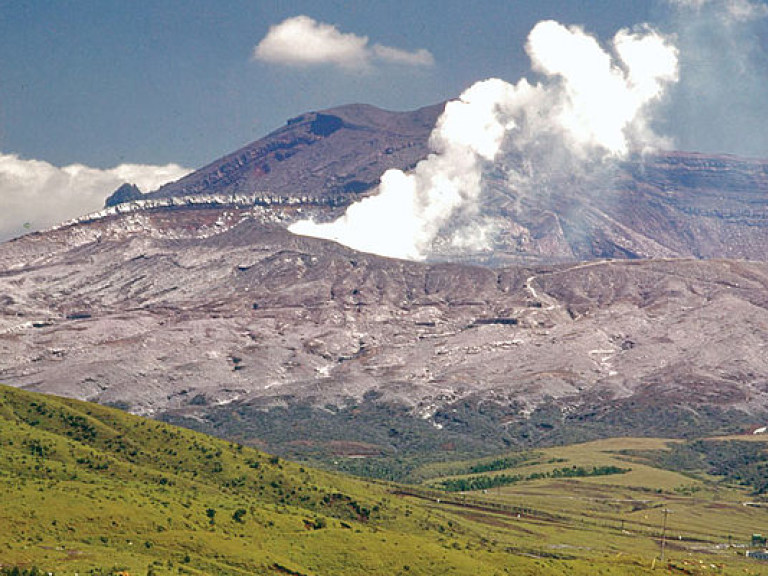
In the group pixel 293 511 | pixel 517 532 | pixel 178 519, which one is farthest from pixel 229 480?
pixel 517 532

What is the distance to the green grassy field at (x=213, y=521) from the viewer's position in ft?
251

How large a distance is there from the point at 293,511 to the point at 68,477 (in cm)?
2050

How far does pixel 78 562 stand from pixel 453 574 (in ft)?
97.7

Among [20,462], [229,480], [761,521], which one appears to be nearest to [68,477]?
[20,462]

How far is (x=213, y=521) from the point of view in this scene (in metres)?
90.8

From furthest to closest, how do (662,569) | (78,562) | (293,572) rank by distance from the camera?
(662,569) < (293,572) < (78,562)

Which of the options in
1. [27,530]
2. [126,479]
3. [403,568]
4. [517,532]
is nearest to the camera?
[27,530]

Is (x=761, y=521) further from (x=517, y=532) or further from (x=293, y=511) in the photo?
(x=293, y=511)

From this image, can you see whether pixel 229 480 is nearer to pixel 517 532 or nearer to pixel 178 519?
pixel 178 519

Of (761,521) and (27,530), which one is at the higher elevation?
(27,530)

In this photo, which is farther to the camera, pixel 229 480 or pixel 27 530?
pixel 229 480

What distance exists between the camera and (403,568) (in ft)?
283

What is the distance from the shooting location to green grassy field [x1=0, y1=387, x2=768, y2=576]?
76562 mm

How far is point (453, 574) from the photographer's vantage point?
86.4m
